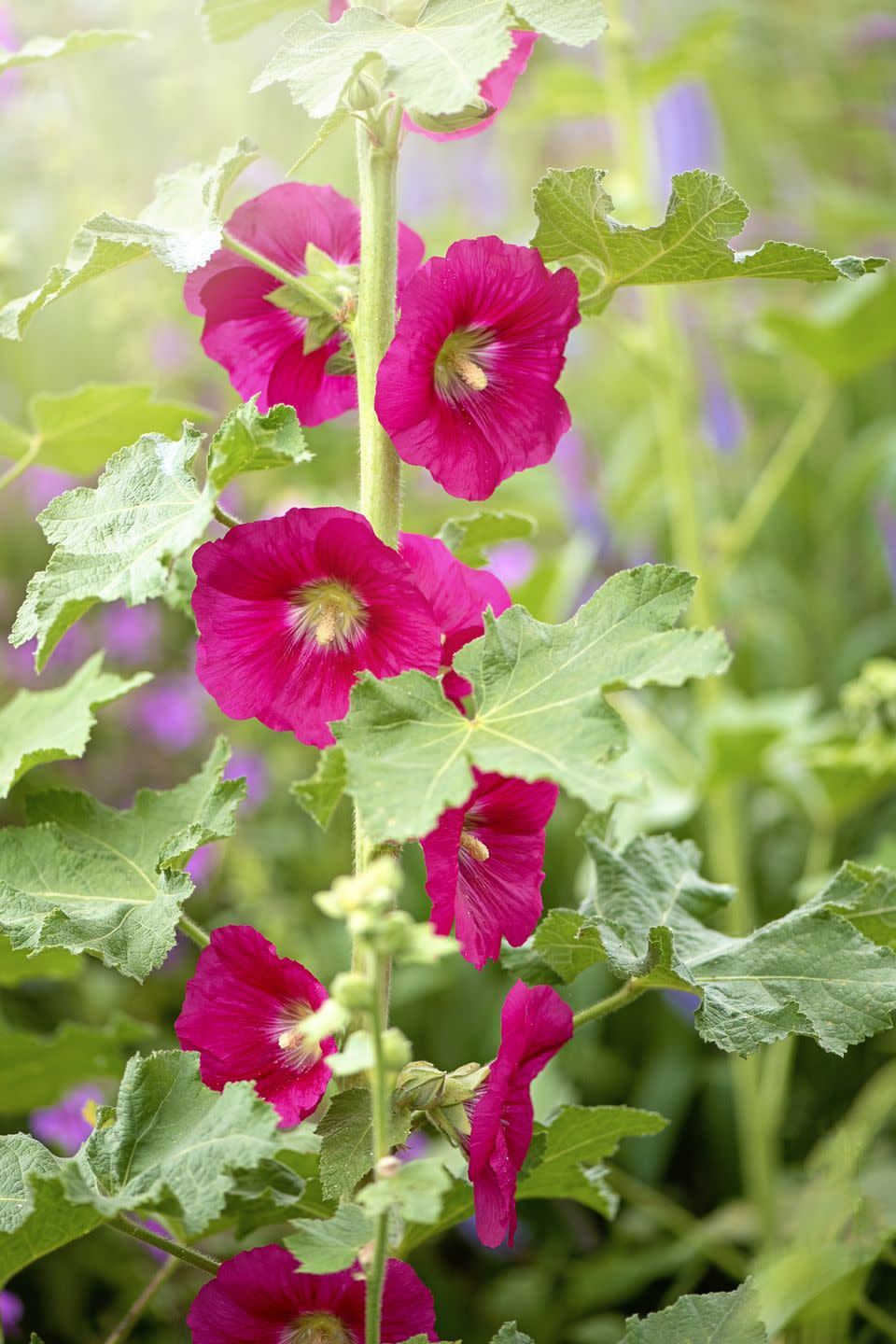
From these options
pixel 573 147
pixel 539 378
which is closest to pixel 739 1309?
pixel 539 378

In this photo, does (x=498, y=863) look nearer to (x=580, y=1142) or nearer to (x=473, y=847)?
(x=473, y=847)

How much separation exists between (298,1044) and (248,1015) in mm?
26

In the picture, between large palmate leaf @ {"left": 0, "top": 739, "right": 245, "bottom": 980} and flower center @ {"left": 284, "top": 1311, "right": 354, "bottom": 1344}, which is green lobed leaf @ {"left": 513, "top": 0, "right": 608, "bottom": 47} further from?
flower center @ {"left": 284, "top": 1311, "right": 354, "bottom": 1344}

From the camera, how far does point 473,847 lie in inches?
23.1

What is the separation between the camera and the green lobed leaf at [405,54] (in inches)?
18.5

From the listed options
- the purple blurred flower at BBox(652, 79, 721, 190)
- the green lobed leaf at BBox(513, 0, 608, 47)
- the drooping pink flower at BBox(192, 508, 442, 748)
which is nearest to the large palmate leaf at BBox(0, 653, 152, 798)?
the drooping pink flower at BBox(192, 508, 442, 748)

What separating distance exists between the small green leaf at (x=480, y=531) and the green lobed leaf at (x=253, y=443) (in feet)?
0.61

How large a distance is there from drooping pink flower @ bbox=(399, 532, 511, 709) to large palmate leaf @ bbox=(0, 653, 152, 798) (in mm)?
179

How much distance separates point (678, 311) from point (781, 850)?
3.58 ft

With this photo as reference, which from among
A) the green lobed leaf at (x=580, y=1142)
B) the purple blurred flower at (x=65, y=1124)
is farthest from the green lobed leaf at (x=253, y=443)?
the purple blurred flower at (x=65, y=1124)

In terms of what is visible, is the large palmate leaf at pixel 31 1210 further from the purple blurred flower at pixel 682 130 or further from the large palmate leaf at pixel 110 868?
the purple blurred flower at pixel 682 130

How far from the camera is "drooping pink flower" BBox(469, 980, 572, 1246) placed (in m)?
0.53

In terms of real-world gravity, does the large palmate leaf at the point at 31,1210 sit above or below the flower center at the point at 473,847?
below

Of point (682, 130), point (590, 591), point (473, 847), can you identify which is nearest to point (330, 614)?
point (473, 847)
